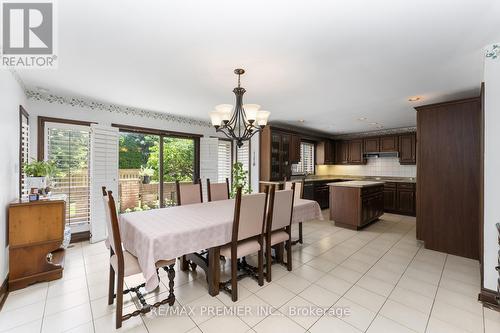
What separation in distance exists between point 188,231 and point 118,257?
552mm

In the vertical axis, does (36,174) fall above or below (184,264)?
above

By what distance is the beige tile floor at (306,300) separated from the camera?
1.79 m

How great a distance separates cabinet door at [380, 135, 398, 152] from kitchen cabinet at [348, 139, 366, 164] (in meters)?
0.59

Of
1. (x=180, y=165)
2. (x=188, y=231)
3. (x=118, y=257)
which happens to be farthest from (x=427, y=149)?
(x=180, y=165)

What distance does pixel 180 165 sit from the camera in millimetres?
5000

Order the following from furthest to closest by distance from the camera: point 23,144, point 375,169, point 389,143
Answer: point 375,169
point 389,143
point 23,144

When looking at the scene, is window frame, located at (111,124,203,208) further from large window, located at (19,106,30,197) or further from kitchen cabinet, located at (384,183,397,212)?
kitchen cabinet, located at (384,183,397,212)

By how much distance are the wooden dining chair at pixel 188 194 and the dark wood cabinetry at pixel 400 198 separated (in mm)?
5071

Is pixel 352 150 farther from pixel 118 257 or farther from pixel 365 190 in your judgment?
pixel 118 257

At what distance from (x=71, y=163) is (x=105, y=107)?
43.0 inches

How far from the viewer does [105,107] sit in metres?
3.87

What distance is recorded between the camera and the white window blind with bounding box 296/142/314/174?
21.8 feet

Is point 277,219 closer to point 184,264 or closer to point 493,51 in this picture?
point 184,264

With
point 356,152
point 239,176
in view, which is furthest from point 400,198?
point 239,176
